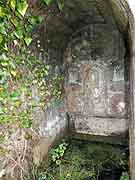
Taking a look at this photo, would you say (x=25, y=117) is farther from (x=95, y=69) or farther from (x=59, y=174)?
(x=95, y=69)

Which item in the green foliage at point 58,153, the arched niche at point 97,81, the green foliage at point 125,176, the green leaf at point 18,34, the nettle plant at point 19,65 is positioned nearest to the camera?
the nettle plant at point 19,65

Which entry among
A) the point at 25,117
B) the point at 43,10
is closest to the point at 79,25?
the point at 43,10

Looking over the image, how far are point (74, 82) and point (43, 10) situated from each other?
6.25 feet

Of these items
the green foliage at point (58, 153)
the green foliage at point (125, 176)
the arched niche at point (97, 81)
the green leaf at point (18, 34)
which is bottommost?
the green foliage at point (125, 176)

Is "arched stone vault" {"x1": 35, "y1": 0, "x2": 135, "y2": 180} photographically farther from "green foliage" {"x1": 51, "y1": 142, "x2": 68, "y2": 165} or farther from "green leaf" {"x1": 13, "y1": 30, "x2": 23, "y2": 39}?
"green foliage" {"x1": 51, "y1": 142, "x2": 68, "y2": 165}

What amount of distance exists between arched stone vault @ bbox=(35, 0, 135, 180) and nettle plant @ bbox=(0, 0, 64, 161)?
375 mm

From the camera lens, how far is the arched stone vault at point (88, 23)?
2965mm

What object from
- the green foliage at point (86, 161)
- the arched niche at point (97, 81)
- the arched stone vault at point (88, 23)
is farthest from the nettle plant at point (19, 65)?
the arched niche at point (97, 81)

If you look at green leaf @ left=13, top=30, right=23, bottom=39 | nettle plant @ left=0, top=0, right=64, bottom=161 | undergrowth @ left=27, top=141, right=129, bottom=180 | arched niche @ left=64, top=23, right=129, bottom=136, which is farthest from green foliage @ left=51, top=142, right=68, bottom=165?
green leaf @ left=13, top=30, right=23, bottom=39

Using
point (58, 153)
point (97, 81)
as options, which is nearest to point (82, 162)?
point (58, 153)

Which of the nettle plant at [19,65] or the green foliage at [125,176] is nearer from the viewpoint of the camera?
the nettle plant at [19,65]

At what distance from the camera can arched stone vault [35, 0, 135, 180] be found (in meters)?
2.97

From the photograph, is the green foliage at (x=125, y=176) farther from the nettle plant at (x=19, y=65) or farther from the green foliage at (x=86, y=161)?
the nettle plant at (x=19, y=65)

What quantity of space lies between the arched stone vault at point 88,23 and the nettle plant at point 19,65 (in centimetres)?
38
